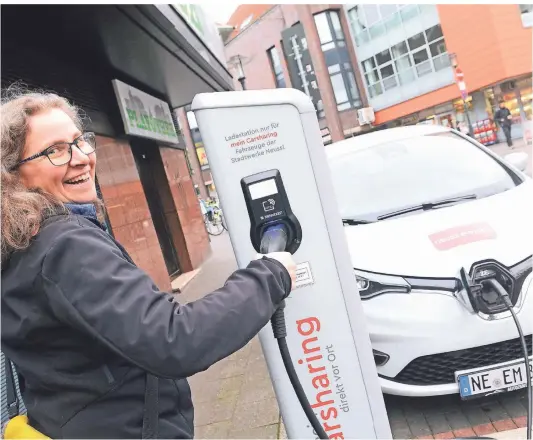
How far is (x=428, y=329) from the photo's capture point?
2.45 meters

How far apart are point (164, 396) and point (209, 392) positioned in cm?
283

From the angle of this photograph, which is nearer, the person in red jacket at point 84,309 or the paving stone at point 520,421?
the person in red jacket at point 84,309

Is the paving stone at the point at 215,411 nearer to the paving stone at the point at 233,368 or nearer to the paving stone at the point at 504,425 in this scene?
the paving stone at the point at 233,368

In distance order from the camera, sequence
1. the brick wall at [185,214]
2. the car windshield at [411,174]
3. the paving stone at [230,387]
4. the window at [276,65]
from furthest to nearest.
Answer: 1. the window at [276,65]
2. the brick wall at [185,214]
3. the paving stone at [230,387]
4. the car windshield at [411,174]

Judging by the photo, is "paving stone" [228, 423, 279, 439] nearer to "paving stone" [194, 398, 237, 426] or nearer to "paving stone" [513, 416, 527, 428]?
"paving stone" [194, 398, 237, 426]

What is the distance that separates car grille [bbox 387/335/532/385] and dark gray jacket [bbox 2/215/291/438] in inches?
61.8

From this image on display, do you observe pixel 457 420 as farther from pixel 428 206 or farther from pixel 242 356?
pixel 242 356

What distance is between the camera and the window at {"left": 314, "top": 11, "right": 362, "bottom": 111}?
31891mm

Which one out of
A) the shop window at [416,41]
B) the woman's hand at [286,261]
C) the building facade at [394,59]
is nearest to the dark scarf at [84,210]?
the woman's hand at [286,261]

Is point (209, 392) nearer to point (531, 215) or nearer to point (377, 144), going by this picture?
point (377, 144)

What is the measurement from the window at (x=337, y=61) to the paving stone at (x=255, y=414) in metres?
30.3

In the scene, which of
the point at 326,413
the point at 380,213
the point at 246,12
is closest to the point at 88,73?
the point at 380,213

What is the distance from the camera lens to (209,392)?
3906mm

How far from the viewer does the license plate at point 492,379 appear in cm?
240
